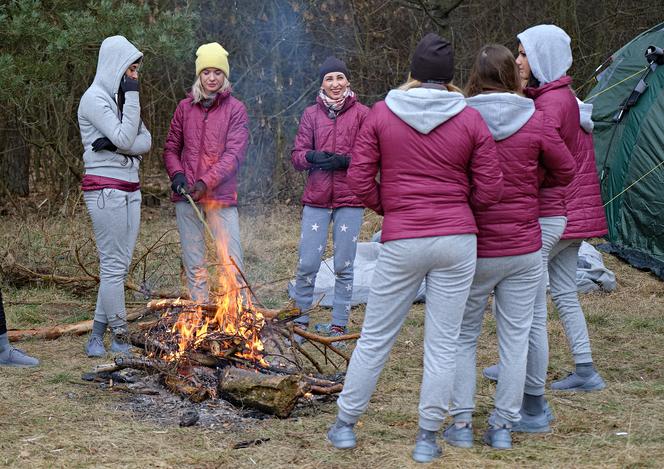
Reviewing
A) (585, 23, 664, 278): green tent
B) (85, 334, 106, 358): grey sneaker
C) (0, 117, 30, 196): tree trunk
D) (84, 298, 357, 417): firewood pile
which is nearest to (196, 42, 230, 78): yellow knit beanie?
(84, 298, 357, 417): firewood pile

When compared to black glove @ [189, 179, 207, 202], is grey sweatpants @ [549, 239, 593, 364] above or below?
below

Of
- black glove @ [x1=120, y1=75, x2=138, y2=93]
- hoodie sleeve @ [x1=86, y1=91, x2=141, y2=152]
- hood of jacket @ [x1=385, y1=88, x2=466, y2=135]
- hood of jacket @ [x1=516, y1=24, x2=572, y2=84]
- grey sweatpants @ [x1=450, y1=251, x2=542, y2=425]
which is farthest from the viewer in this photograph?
black glove @ [x1=120, y1=75, x2=138, y2=93]

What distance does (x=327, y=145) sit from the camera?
245 inches

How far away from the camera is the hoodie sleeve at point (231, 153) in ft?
19.9

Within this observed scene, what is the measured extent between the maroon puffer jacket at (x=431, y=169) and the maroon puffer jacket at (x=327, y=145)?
229cm

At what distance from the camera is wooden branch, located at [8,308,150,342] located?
6332mm

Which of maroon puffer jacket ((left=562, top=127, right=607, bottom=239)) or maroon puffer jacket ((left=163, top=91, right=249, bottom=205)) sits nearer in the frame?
maroon puffer jacket ((left=562, top=127, right=607, bottom=239))

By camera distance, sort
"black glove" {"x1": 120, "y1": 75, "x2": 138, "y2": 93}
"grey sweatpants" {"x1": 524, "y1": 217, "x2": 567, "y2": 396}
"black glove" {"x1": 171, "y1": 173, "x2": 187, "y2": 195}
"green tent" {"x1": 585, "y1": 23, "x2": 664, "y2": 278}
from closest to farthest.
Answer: "grey sweatpants" {"x1": 524, "y1": 217, "x2": 567, "y2": 396}
"black glove" {"x1": 120, "y1": 75, "x2": 138, "y2": 93}
"black glove" {"x1": 171, "y1": 173, "x2": 187, "y2": 195}
"green tent" {"x1": 585, "y1": 23, "x2": 664, "y2": 278}

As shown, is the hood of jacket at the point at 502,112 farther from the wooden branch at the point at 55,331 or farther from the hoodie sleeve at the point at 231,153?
the wooden branch at the point at 55,331

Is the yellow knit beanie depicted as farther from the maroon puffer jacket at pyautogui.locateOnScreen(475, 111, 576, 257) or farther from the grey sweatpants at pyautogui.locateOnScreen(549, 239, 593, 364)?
the maroon puffer jacket at pyautogui.locateOnScreen(475, 111, 576, 257)

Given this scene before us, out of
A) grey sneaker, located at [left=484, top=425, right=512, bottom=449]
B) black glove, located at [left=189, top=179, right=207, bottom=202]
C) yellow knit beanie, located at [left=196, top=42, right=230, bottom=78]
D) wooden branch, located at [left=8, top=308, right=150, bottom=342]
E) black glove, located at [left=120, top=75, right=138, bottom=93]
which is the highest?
yellow knit beanie, located at [left=196, top=42, right=230, bottom=78]

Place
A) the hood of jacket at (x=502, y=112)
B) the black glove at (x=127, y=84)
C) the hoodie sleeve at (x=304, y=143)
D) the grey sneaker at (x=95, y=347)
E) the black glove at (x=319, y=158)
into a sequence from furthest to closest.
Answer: the hoodie sleeve at (x=304, y=143) → the black glove at (x=319, y=158) → the grey sneaker at (x=95, y=347) → the black glove at (x=127, y=84) → the hood of jacket at (x=502, y=112)

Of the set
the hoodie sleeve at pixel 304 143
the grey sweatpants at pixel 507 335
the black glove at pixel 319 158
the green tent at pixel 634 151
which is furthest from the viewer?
the green tent at pixel 634 151

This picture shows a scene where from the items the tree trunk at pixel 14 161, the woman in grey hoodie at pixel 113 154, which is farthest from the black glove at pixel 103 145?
the tree trunk at pixel 14 161
